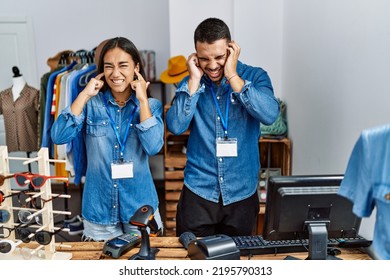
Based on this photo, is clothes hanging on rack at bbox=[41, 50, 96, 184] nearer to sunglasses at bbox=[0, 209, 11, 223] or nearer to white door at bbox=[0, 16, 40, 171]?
white door at bbox=[0, 16, 40, 171]

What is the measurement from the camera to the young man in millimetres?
1414

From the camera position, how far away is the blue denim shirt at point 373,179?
2.39 ft

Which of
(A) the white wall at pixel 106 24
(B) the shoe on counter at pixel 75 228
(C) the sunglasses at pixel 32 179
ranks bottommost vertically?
(B) the shoe on counter at pixel 75 228

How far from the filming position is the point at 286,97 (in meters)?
2.43

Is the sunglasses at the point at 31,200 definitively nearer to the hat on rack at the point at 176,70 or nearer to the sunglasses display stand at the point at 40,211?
the sunglasses display stand at the point at 40,211

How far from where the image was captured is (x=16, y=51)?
9.50 ft

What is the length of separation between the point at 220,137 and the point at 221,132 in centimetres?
2

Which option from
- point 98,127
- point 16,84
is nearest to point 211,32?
point 98,127

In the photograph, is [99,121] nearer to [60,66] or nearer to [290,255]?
[290,255]

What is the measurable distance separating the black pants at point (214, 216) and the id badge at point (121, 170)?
0.27m

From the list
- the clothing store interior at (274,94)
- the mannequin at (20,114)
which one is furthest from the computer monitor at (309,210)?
the mannequin at (20,114)

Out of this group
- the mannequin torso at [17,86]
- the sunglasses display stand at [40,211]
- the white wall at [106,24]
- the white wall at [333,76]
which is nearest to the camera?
the sunglasses display stand at [40,211]

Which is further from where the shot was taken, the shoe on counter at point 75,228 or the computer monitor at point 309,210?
the shoe on counter at point 75,228
